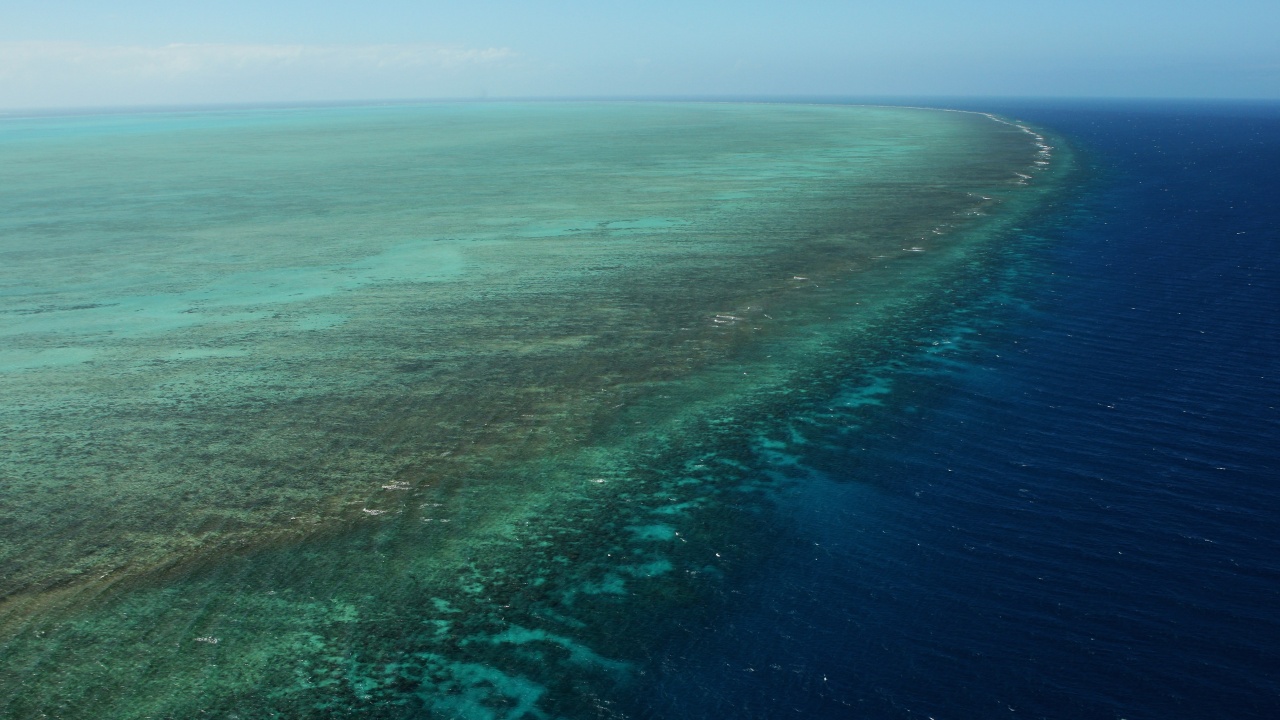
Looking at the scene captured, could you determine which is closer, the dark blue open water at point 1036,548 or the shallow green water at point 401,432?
the dark blue open water at point 1036,548

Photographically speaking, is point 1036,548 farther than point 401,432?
No

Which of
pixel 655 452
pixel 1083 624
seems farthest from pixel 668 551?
pixel 1083 624

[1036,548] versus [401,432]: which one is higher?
[401,432]

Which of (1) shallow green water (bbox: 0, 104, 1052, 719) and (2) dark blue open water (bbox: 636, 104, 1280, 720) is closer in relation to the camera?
(2) dark blue open water (bbox: 636, 104, 1280, 720)
